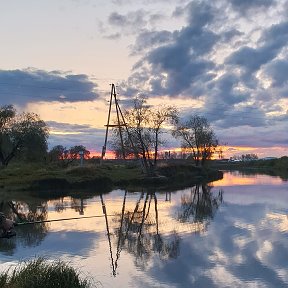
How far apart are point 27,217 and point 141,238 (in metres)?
9.73

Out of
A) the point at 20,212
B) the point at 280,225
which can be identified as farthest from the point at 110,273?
the point at 20,212

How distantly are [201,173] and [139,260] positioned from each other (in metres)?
69.3

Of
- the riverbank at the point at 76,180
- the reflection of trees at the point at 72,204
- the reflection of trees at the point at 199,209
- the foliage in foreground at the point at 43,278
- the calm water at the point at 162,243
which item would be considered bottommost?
the calm water at the point at 162,243

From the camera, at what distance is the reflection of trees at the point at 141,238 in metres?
18.7

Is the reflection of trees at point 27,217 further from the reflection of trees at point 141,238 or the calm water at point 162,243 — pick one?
the reflection of trees at point 141,238

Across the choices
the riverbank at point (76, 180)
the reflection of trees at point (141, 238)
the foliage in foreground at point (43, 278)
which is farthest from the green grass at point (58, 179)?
the foliage in foreground at point (43, 278)

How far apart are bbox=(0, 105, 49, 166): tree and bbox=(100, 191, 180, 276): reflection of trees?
49158mm

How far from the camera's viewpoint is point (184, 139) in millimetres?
95188

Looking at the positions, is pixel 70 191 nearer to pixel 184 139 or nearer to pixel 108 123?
pixel 108 123

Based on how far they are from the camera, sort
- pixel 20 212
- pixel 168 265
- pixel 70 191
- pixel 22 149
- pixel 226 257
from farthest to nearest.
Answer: pixel 22 149
pixel 70 191
pixel 20 212
pixel 226 257
pixel 168 265

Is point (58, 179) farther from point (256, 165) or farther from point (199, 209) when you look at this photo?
point (256, 165)

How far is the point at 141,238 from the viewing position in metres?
22.1

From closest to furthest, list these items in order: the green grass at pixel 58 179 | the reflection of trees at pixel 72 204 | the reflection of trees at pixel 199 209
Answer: the reflection of trees at pixel 199 209
the reflection of trees at pixel 72 204
the green grass at pixel 58 179

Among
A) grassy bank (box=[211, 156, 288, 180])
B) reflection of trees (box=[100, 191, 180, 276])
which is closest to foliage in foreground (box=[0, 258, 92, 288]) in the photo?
reflection of trees (box=[100, 191, 180, 276])
